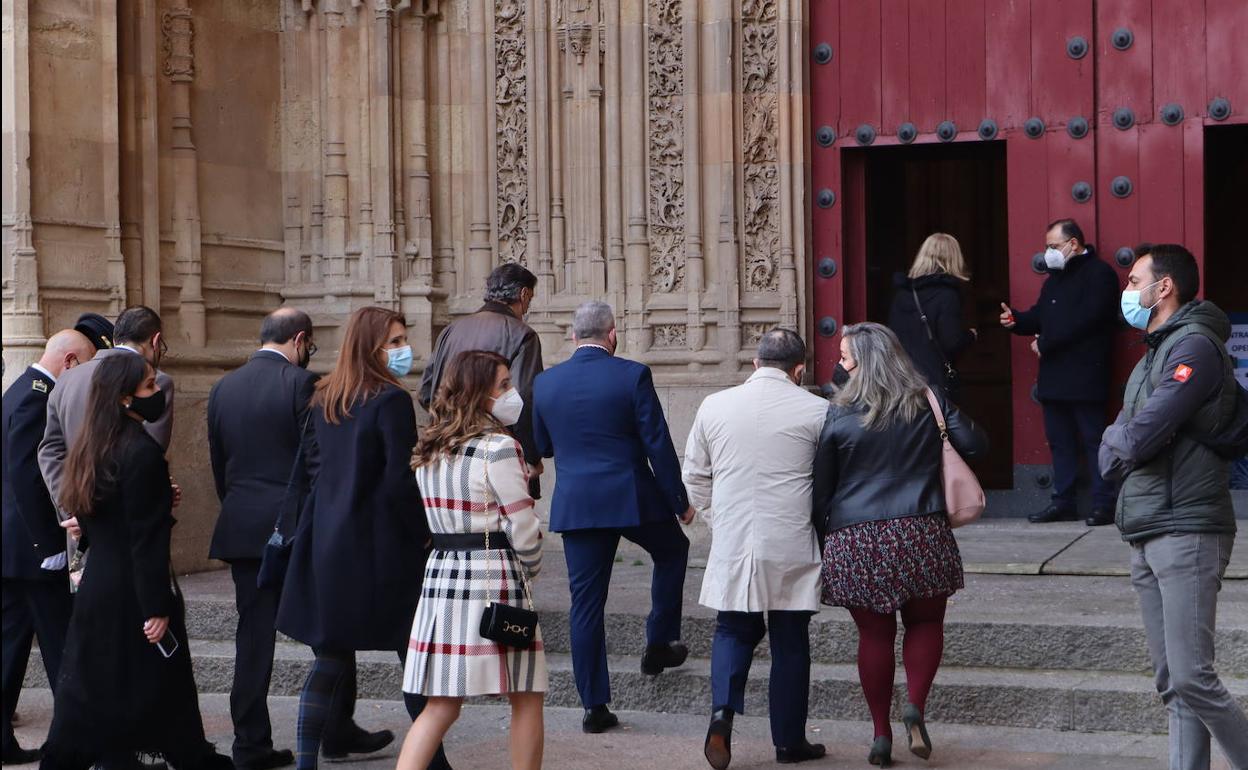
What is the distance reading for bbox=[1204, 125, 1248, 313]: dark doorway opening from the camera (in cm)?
1444

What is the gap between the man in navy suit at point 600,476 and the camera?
7184 mm

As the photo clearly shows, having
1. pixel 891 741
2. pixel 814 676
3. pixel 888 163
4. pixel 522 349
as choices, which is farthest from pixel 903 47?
pixel 891 741

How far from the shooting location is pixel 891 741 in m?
6.51

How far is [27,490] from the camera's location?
7.14 meters

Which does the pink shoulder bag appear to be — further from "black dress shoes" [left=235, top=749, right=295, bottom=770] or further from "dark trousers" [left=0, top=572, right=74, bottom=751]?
"dark trousers" [left=0, top=572, right=74, bottom=751]

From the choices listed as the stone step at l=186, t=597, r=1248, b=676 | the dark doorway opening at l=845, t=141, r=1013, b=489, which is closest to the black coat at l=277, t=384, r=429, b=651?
the stone step at l=186, t=597, r=1248, b=676

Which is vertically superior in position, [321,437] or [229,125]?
[229,125]

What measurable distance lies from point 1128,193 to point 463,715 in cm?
507

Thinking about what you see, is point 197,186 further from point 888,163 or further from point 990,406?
point 990,406

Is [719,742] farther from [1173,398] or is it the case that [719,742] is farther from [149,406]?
[149,406]

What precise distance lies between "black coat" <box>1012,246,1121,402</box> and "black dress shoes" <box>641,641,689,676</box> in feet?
11.1

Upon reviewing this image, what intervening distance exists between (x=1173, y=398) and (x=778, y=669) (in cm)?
192

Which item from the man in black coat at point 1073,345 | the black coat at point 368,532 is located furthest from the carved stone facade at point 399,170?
the black coat at point 368,532

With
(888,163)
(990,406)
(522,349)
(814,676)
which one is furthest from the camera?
(990,406)
